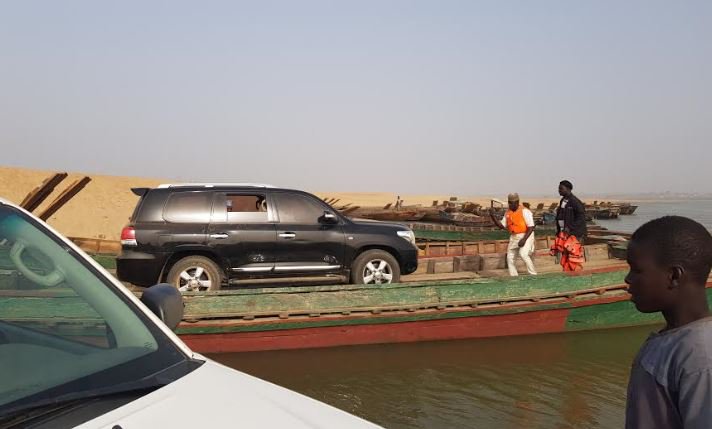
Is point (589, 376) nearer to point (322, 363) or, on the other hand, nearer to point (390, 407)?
point (390, 407)

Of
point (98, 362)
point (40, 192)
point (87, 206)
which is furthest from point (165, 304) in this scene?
point (87, 206)

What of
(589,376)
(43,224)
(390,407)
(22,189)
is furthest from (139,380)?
(22,189)

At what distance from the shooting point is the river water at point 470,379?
7.39 metres

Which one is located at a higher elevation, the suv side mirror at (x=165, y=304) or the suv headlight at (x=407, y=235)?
the suv side mirror at (x=165, y=304)

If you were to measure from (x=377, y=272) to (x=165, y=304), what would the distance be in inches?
321

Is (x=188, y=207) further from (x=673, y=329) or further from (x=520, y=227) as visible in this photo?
(x=673, y=329)

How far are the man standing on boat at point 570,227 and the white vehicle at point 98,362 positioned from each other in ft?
32.3

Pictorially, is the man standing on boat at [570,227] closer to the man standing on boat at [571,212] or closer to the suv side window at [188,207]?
the man standing on boat at [571,212]

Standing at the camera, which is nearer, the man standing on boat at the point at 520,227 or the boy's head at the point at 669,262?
the boy's head at the point at 669,262

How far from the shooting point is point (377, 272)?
34.3 feet

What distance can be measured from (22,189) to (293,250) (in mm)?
42039

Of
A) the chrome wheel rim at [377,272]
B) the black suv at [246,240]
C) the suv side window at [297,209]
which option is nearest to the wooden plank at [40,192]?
the black suv at [246,240]

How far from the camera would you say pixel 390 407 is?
25.2 ft

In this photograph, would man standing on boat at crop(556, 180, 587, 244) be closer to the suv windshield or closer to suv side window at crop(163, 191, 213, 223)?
suv side window at crop(163, 191, 213, 223)
